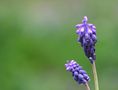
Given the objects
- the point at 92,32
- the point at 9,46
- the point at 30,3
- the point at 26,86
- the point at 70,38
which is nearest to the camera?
the point at 92,32

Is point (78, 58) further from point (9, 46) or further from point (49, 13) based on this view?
point (49, 13)

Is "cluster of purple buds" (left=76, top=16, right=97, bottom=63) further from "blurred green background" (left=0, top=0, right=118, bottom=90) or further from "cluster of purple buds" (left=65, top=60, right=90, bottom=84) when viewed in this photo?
"blurred green background" (left=0, top=0, right=118, bottom=90)

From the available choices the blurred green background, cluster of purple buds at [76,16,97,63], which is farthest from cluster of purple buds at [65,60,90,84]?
the blurred green background

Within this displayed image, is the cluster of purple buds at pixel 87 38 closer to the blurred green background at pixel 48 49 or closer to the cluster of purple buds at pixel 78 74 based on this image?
the cluster of purple buds at pixel 78 74

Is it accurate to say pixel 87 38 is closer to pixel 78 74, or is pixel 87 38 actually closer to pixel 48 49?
pixel 78 74

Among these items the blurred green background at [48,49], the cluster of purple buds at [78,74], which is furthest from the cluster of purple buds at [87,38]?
the blurred green background at [48,49]

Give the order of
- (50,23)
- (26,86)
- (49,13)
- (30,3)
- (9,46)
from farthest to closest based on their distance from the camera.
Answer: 1. (30,3)
2. (49,13)
3. (50,23)
4. (9,46)
5. (26,86)

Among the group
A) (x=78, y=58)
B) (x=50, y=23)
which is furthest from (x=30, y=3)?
(x=78, y=58)

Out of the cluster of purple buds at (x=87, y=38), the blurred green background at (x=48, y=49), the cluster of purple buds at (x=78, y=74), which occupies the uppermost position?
the blurred green background at (x=48, y=49)
